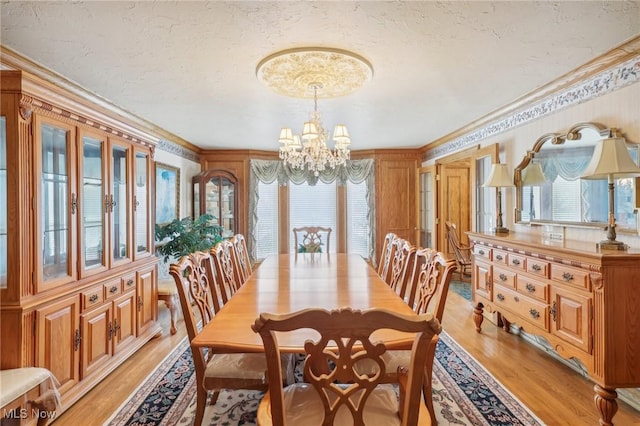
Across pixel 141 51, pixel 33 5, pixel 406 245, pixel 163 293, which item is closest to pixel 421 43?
pixel 406 245

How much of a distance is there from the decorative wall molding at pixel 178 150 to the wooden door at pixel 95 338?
2.52 meters

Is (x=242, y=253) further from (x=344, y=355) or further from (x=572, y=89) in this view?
(x=572, y=89)

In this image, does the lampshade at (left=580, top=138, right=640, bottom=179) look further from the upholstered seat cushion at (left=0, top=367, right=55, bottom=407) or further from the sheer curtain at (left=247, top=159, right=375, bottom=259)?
the sheer curtain at (left=247, top=159, right=375, bottom=259)

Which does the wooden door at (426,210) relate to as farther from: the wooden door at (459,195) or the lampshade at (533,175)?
the lampshade at (533,175)

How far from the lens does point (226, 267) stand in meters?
2.51

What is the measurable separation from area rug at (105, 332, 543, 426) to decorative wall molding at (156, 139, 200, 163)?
120 inches

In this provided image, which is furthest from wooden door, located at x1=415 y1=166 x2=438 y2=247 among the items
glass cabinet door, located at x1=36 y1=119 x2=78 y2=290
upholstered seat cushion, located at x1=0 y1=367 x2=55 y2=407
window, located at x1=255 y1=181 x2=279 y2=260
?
upholstered seat cushion, located at x1=0 y1=367 x2=55 y2=407

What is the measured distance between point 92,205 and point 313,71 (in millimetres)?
1926

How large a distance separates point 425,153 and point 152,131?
14.7ft

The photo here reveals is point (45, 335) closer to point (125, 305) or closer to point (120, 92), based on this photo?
point (125, 305)

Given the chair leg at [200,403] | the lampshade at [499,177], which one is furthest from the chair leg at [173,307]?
the lampshade at [499,177]

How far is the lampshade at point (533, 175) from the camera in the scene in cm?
318

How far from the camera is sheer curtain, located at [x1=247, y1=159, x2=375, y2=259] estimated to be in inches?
236

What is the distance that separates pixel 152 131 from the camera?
424 centimetres
